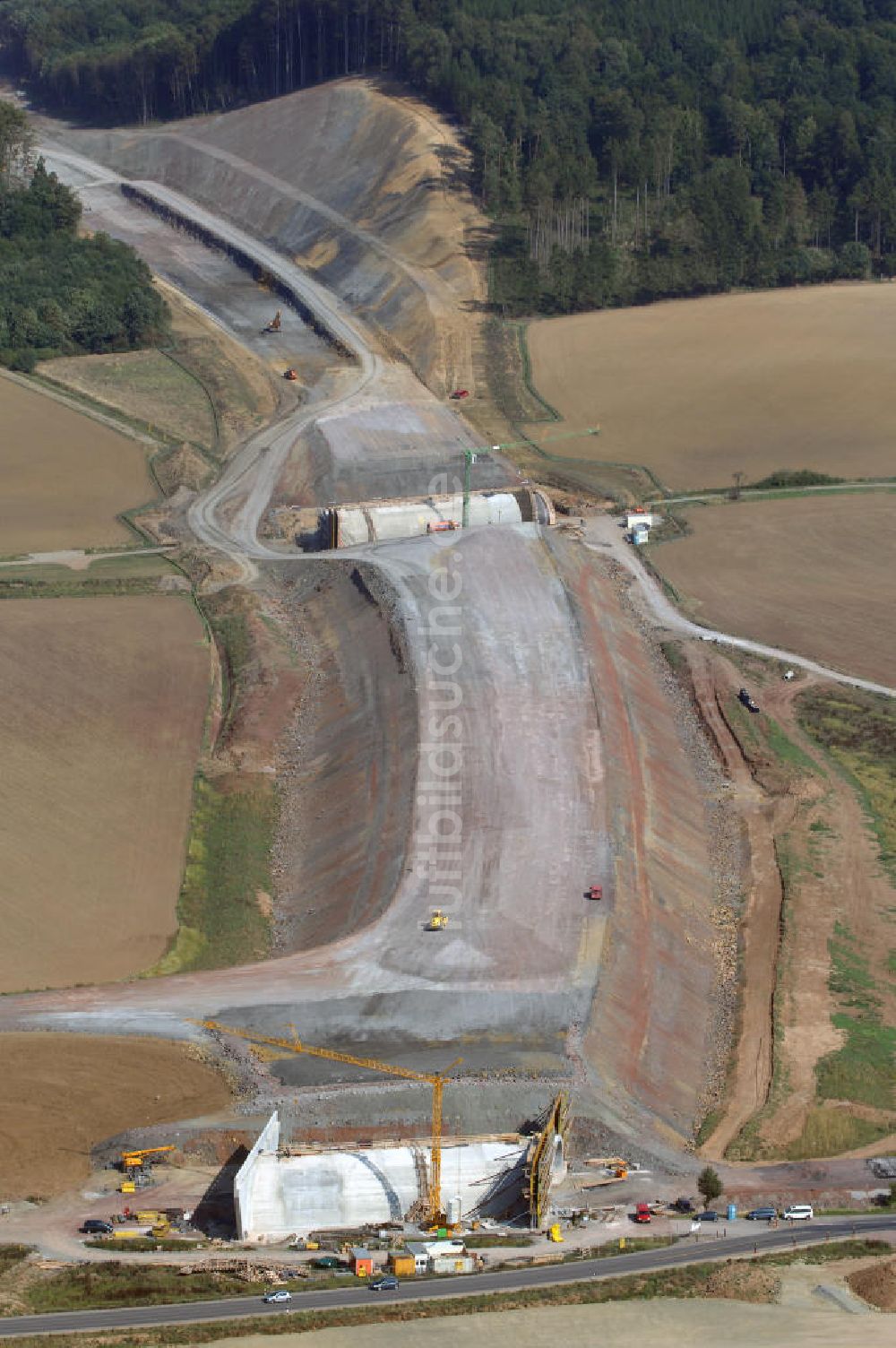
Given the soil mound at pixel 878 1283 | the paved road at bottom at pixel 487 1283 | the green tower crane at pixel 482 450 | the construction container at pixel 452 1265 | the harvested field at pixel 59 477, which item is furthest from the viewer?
the green tower crane at pixel 482 450

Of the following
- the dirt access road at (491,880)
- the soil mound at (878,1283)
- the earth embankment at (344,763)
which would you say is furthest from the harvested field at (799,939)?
the earth embankment at (344,763)

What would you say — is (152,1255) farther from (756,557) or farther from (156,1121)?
(756,557)

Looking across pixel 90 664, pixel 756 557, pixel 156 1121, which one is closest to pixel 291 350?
pixel 756 557

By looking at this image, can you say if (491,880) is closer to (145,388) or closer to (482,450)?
(482,450)

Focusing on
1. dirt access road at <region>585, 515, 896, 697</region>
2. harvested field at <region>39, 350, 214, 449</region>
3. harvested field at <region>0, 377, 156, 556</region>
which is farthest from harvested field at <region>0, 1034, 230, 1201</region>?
harvested field at <region>39, 350, 214, 449</region>

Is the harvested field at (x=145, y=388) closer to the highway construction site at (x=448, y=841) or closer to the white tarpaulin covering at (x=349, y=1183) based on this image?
the highway construction site at (x=448, y=841)

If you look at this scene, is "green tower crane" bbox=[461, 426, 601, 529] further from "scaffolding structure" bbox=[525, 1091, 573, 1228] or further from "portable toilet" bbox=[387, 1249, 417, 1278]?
"portable toilet" bbox=[387, 1249, 417, 1278]
